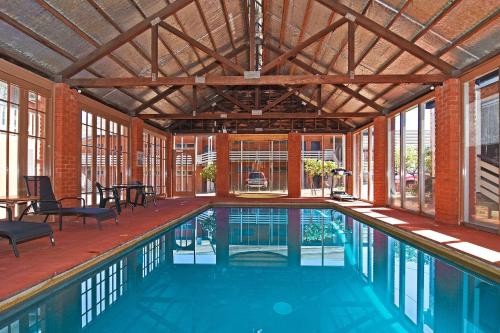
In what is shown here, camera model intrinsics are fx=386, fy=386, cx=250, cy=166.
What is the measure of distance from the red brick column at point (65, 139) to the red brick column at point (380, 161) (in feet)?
29.2

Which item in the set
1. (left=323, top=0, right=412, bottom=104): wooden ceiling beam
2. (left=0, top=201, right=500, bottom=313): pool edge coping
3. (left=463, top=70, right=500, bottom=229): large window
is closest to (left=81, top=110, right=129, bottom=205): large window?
(left=0, top=201, right=500, bottom=313): pool edge coping

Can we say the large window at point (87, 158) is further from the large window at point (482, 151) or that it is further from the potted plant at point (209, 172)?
the large window at point (482, 151)

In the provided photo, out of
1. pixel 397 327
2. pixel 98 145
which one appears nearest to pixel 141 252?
pixel 397 327

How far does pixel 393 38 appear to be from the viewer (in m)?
7.66

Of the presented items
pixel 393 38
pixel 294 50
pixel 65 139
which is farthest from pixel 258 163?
pixel 393 38

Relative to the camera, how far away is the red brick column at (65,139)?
806 centimetres

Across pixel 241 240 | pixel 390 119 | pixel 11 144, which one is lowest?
pixel 241 240

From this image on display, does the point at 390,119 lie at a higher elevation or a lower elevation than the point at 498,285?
higher

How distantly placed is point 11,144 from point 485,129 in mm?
8456

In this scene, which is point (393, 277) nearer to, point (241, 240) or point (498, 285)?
point (498, 285)

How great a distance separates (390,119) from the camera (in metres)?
12.1

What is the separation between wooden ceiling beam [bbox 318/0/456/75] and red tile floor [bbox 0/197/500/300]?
10.5 ft

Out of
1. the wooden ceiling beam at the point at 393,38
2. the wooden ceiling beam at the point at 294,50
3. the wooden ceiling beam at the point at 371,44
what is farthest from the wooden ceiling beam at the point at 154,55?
the wooden ceiling beam at the point at 371,44

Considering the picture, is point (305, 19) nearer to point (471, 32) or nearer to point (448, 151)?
point (471, 32)
